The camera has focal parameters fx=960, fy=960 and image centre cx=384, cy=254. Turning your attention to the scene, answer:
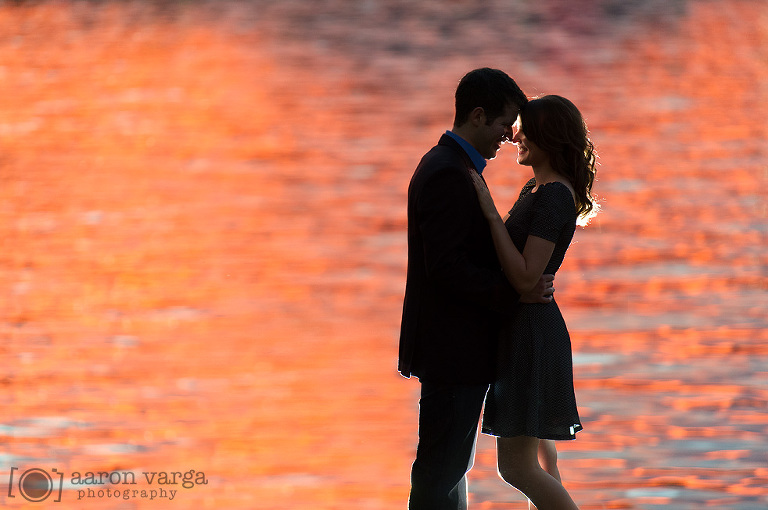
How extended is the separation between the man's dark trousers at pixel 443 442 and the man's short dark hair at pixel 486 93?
64 centimetres

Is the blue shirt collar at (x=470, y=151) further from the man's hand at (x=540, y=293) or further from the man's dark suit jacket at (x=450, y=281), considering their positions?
the man's hand at (x=540, y=293)

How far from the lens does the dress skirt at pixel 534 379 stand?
2307 millimetres

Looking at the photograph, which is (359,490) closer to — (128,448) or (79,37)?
(128,448)

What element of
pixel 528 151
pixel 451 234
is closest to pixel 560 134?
pixel 528 151

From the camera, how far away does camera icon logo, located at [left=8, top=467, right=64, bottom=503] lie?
9.95 feet

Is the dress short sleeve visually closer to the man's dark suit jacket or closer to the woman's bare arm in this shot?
the woman's bare arm

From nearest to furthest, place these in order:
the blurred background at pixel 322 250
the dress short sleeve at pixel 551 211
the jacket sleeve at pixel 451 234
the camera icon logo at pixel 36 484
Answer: the jacket sleeve at pixel 451 234, the dress short sleeve at pixel 551 211, the camera icon logo at pixel 36 484, the blurred background at pixel 322 250

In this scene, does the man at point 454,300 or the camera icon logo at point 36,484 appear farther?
the camera icon logo at point 36,484

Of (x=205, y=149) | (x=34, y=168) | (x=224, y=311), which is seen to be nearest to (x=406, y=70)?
(x=205, y=149)

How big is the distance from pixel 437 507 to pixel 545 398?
38cm

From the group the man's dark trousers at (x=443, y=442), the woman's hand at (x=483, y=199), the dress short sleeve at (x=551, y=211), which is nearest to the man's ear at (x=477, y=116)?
the woman's hand at (x=483, y=199)

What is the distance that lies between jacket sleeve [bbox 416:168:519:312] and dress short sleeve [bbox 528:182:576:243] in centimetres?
20

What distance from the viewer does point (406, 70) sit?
8797 mm

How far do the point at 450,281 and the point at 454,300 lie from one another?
0.26 ft
